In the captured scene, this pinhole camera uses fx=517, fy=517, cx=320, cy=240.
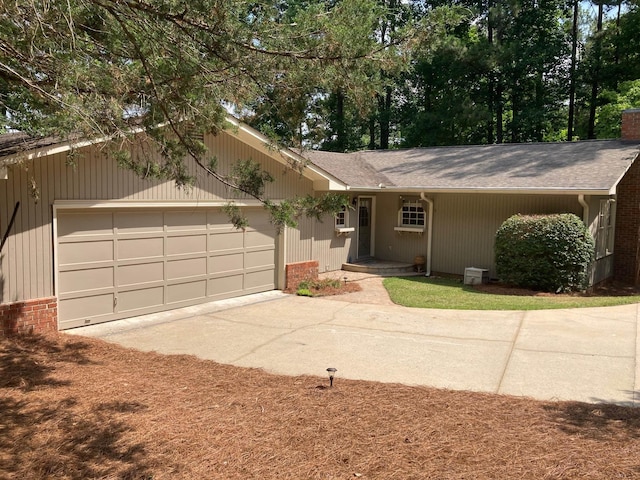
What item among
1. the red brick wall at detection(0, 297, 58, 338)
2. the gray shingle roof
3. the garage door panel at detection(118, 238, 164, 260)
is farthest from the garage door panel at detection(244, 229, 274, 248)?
the red brick wall at detection(0, 297, 58, 338)

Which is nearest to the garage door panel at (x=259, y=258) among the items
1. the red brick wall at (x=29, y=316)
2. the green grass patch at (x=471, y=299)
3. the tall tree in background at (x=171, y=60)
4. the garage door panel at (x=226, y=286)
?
the garage door panel at (x=226, y=286)

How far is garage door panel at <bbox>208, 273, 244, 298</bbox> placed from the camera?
36.0 feet

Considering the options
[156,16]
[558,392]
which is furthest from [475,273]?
[156,16]

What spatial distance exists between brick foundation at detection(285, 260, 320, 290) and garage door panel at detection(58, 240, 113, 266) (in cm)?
458

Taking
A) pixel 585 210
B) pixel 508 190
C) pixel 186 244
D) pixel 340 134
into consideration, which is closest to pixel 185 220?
pixel 186 244

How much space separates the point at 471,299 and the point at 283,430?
25.3 ft

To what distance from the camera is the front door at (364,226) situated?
15867 millimetres

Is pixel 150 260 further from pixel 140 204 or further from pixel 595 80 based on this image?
pixel 595 80

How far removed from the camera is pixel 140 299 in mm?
9586

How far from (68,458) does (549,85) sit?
29.4 meters

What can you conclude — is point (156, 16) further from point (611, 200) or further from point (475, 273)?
point (611, 200)

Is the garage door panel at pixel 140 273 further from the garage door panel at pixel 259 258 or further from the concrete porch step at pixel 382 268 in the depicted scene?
the concrete porch step at pixel 382 268

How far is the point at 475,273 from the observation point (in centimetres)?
1368

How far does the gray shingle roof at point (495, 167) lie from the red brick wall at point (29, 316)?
239 inches
